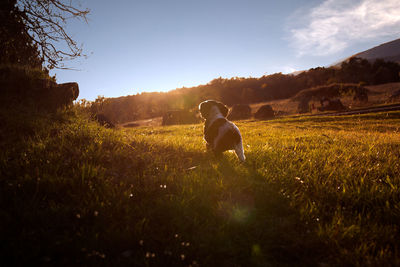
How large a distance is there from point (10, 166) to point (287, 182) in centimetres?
501

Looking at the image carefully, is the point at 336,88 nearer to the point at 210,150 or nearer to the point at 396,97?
the point at 396,97

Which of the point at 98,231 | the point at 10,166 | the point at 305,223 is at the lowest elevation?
the point at 305,223

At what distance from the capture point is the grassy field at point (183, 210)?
2223mm

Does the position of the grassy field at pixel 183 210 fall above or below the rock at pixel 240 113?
below

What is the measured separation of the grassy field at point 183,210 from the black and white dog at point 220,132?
471mm

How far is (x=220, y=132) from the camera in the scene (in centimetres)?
500

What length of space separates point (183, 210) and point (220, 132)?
2474 millimetres

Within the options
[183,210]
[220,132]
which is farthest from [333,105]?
[183,210]

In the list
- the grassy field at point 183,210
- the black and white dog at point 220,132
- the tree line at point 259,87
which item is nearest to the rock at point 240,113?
the tree line at point 259,87

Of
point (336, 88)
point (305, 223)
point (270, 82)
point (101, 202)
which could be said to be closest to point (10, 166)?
point (101, 202)

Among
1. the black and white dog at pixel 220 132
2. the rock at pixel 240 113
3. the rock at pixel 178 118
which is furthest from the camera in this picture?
the rock at pixel 240 113

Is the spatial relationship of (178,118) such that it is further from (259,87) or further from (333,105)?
(259,87)

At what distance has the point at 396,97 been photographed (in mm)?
21906

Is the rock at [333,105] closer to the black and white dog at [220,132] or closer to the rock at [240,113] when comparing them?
the rock at [240,113]
